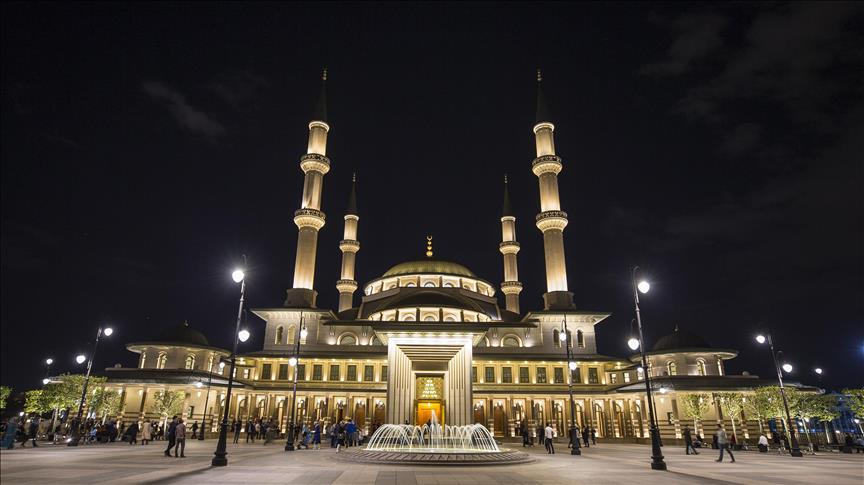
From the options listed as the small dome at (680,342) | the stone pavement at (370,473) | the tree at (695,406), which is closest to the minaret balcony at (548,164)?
the small dome at (680,342)

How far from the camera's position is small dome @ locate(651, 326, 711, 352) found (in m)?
47.0

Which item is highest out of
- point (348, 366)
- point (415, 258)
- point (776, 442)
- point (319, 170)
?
point (319, 170)

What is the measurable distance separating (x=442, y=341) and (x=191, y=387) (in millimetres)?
25846

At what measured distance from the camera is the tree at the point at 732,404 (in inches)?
1462

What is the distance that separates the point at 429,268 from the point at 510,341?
44.7 ft

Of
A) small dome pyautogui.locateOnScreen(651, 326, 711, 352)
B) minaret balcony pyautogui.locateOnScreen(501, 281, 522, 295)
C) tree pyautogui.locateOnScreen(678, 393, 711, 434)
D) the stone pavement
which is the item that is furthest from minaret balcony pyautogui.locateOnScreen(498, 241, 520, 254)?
the stone pavement

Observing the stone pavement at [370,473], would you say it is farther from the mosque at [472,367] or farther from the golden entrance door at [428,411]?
the mosque at [472,367]

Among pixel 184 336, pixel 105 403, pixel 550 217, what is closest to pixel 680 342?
pixel 550 217

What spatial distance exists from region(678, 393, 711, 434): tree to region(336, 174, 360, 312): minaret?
41060 mm

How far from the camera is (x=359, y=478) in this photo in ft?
45.1

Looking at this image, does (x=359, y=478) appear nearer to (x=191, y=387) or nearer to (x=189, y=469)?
(x=189, y=469)

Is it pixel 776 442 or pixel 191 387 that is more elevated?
pixel 191 387

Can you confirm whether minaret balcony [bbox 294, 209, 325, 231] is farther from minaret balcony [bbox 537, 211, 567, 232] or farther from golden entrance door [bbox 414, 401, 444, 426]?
golden entrance door [bbox 414, 401, 444, 426]

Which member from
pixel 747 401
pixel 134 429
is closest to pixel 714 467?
pixel 747 401
